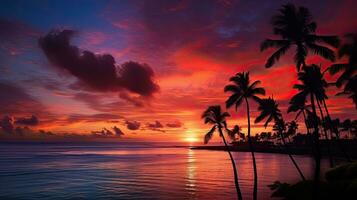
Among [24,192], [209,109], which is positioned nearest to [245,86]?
[209,109]

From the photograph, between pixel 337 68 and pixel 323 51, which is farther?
pixel 337 68

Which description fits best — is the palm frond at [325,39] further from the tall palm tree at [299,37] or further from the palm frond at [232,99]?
the palm frond at [232,99]

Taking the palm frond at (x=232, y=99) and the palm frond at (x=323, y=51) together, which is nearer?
the palm frond at (x=323, y=51)

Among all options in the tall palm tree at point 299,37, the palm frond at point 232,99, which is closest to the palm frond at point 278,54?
the tall palm tree at point 299,37

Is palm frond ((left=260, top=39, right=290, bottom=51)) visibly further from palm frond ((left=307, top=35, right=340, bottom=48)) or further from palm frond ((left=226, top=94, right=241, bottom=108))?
palm frond ((left=226, top=94, right=241, bottom=108))

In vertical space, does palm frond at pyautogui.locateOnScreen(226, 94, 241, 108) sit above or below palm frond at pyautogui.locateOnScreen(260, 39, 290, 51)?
below

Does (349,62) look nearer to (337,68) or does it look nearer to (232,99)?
(337,68)

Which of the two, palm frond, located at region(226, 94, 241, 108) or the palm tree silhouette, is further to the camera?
palm frond, located at region(226, 94, 241, 108)

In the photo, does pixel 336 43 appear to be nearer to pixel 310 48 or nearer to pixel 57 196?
pixel 310 48

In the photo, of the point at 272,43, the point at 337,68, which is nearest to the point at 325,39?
the point at 272,43

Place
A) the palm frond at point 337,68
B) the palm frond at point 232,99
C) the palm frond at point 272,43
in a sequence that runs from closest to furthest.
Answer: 1. the palm frond at point 272,43
2. the palm frond at point 337,68
3. the palm frond at point 232,99

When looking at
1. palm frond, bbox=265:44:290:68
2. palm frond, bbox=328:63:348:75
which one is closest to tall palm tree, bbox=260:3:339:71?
palm frond, bbox=265:44:290:68

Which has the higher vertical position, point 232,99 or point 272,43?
point 272,43

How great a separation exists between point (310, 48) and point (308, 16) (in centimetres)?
297
